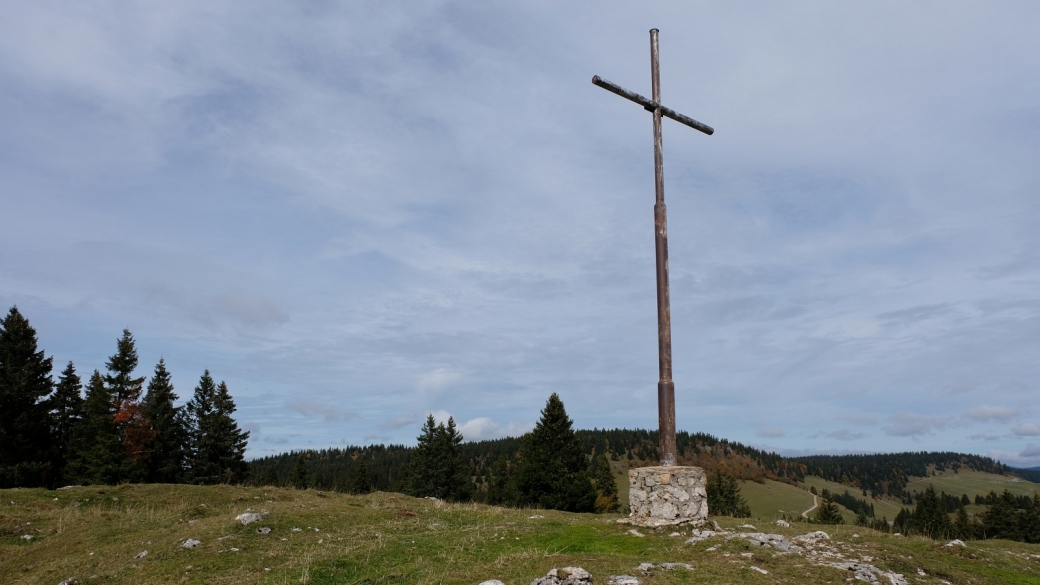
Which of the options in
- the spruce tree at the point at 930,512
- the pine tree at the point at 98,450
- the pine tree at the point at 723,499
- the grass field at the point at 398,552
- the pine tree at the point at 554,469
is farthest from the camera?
the pine tree at the point at 723,499

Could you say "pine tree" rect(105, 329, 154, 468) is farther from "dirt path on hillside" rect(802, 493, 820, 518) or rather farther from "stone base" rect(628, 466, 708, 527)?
"dirt path on hillside" rect(802, 493, 820, 518)

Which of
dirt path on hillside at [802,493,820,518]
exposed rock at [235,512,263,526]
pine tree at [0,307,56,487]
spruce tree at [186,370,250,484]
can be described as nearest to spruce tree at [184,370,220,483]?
spruce tree at [186,370,250,484]

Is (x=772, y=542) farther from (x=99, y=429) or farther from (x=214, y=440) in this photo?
(x=214, y=440)

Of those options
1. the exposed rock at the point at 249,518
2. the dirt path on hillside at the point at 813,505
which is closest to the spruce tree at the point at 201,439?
the exposed rock at the point at 249,518

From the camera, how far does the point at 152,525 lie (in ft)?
53.9

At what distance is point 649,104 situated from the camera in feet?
50.9

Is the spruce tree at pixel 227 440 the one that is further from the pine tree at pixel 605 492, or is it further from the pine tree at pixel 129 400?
the pine tree at pixel 605 492

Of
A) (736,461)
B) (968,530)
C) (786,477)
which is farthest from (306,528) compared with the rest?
(786,477)

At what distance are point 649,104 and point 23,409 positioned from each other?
1943 inches

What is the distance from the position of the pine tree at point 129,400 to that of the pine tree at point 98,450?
11.0 feet

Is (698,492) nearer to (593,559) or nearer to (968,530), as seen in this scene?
(593,559)

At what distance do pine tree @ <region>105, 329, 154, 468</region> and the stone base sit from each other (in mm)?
50625

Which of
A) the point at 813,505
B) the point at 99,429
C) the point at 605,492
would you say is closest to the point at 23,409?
the point at 99,429

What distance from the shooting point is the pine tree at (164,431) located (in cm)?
5275
